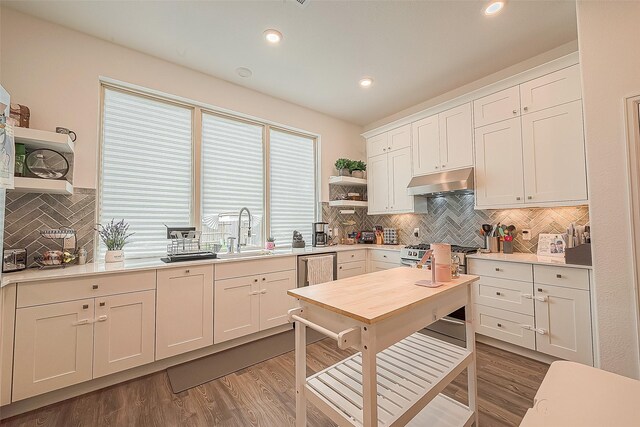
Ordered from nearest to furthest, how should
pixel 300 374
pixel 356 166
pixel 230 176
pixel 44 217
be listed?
1. pixel 300 374
2. pixel 44 217
3. pixel 230 176
4. pixel 356 166

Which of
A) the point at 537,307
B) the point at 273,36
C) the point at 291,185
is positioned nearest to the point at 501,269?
the point at 537,307

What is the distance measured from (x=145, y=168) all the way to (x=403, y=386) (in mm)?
3068

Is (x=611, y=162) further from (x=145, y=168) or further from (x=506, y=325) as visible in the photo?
(x=145, y=168)

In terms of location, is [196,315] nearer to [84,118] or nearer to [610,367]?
[84,118]

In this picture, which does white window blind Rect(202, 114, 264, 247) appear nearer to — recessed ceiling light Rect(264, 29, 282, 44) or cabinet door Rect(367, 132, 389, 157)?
recessed ceiling light Rect(264, 29, 282, 44)

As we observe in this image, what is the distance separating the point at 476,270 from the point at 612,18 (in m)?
2.22

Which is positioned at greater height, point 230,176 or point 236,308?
point 230,176

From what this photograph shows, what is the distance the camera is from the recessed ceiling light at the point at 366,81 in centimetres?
317

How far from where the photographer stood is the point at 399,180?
3.77 m

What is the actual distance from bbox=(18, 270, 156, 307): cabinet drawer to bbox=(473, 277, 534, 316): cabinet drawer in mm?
3182

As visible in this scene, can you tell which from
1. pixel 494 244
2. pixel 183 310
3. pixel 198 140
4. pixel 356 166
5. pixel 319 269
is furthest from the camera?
pixel 356 166

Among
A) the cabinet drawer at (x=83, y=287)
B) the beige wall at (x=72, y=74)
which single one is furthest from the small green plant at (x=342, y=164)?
the cabinet drawer at (x=83, y=287)

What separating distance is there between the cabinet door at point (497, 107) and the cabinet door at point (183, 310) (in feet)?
11.2

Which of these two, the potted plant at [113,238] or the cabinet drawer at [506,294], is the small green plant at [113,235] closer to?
the potted plant at [113,238]
